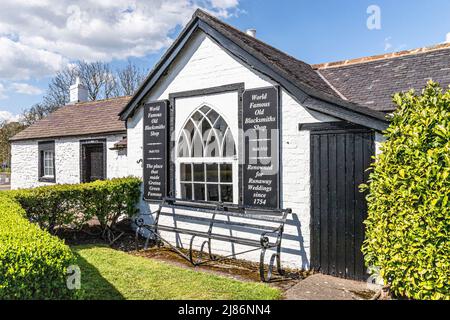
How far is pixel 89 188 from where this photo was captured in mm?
7910

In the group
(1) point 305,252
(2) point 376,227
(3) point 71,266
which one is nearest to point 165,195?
(1) point 305,252

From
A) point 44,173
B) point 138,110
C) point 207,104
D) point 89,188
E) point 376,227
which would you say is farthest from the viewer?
point 44,173

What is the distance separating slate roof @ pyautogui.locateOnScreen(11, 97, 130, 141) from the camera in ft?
42.3

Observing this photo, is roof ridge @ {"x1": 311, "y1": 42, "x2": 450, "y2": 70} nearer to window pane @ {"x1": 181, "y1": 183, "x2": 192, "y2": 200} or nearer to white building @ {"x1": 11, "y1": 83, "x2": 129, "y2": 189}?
window pane @ {"x1": 181, "y1": 183, "x2": 192, "y2": 200}

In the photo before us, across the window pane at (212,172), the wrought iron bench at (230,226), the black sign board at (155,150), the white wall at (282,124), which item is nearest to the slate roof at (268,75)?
the white wall at (282,124)

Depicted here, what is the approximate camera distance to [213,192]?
24.2 ft

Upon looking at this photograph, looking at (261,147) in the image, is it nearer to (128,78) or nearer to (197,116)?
(197,116)

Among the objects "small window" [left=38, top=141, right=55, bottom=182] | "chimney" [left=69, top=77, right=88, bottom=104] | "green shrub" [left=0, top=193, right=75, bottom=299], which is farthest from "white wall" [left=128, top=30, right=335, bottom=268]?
"chimney" [left=69, top=77, right=88, bottom=104]

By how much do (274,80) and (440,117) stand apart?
9.96ft

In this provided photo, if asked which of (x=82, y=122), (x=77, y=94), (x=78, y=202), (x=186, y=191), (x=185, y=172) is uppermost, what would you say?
(x=77, y=94)

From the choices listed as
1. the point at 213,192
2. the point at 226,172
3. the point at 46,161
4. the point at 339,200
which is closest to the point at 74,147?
the point at 46,161

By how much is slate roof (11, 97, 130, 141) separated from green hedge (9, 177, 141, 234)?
392 cm

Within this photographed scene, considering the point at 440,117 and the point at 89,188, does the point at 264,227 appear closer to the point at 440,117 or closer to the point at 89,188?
the point at 440,117

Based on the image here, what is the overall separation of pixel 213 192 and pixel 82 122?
973 centimetres
